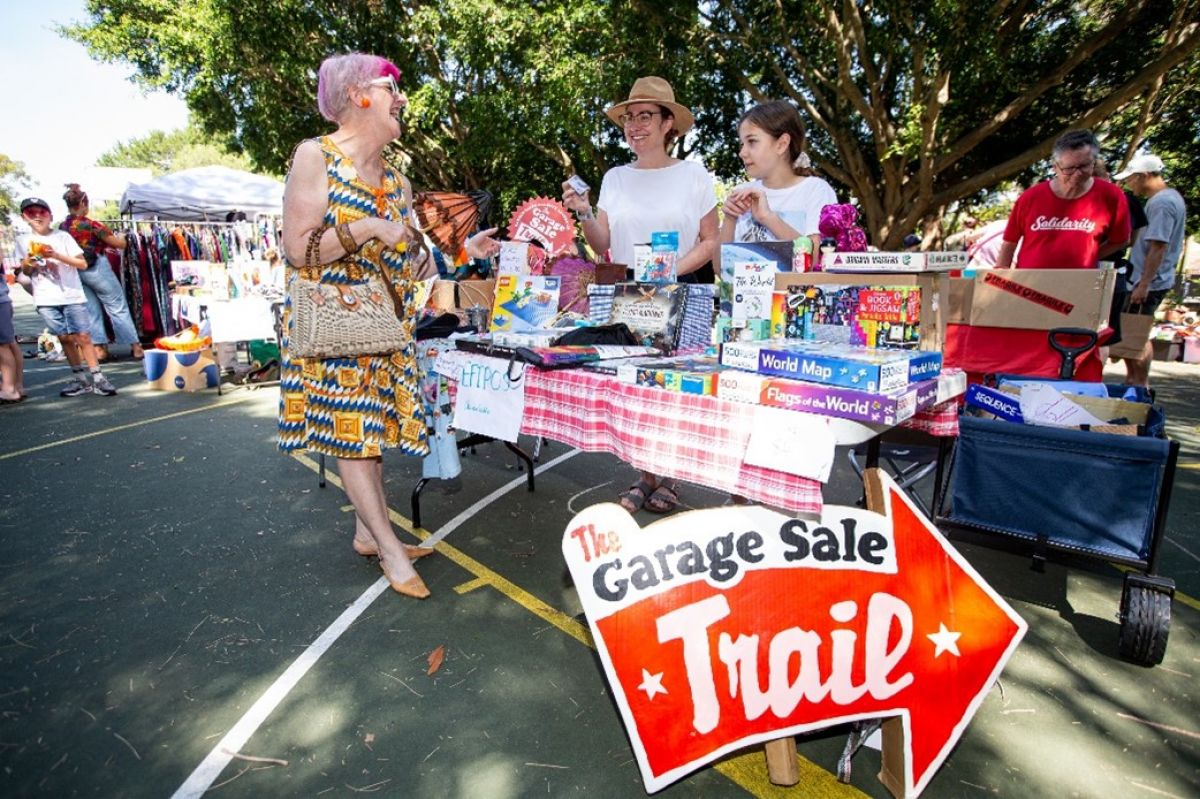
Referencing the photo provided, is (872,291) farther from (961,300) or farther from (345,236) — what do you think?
(345,236)

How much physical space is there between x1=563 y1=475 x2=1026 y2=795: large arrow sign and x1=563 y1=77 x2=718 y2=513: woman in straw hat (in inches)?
73.8

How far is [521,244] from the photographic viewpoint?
3215 millimetres

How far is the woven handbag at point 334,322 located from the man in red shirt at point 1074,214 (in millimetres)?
4359

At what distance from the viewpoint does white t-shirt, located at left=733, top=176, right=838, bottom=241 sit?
9.39 feet

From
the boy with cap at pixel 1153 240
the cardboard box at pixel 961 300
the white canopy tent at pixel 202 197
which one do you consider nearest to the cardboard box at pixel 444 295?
the cardboard box at pixel 961 300

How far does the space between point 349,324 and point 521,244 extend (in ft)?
3.50

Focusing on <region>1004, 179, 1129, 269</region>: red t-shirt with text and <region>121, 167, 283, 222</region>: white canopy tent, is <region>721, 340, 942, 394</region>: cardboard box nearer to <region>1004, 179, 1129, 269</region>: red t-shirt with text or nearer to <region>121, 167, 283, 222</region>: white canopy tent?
<region>1004, 179, 1129, 269</region>: red t-shirt with text

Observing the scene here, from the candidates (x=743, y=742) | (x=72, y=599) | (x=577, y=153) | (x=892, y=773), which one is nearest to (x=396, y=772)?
(x=743, y=742)

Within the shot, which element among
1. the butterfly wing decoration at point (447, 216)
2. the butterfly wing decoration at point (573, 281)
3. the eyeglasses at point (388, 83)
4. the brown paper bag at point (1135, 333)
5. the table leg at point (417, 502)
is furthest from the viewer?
the brown paper bag at point (1135, 333)

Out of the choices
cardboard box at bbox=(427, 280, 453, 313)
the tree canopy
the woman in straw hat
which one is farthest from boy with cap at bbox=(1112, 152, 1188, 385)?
cardboard box at bbox=(427, 280, 453, 313)

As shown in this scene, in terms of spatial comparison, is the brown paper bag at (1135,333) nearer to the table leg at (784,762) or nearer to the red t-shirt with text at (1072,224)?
the red t-shirt with text at (1072,224)

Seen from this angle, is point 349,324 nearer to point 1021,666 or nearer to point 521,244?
point 521,244

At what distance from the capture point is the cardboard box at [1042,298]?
305 centimetres

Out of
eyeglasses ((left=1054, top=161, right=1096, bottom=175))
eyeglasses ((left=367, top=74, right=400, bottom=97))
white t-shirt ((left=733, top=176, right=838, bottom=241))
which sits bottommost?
white t-shirt ((left=733, top=176, right=838, bottom=241))
